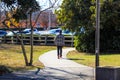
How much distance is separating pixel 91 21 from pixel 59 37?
463cm

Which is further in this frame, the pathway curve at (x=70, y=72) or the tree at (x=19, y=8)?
the tree at (x=19, y=8)

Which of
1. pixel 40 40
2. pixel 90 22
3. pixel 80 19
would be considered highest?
pixel 80 19

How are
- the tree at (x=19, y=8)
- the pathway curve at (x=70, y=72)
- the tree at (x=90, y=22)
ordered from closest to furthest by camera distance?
the pathway curve at (x=70, y=72)
the tree at (x=19, y=8)
the tree at (x=90, y=22)

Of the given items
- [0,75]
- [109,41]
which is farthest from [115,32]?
[0,75]

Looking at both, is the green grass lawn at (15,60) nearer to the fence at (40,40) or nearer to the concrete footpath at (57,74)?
the concrete footpath at (57,74)

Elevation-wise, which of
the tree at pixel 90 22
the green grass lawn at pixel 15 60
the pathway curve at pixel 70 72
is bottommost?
the green grass lawn at pixel 15 60

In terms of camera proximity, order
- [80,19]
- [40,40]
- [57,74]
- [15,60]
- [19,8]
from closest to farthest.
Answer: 1. [57,74]
2. [19,8]
3. [15,60]
4. [80,19]
5. [40,40]

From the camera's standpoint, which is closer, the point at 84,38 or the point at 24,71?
the point at 24,71

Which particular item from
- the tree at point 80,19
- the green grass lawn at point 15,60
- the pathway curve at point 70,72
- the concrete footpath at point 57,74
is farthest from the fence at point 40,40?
the concrete footpath at point 57,74

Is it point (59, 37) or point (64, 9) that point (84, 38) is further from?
point (59, 37)

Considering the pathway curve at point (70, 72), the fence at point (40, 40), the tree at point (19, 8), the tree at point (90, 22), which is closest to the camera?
the pathway curve at point (70, 72)

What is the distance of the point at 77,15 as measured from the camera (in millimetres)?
30938

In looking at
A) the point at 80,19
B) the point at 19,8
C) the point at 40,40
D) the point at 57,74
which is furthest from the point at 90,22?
the point at 40,40

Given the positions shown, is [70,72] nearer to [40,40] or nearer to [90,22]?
[90,22]
